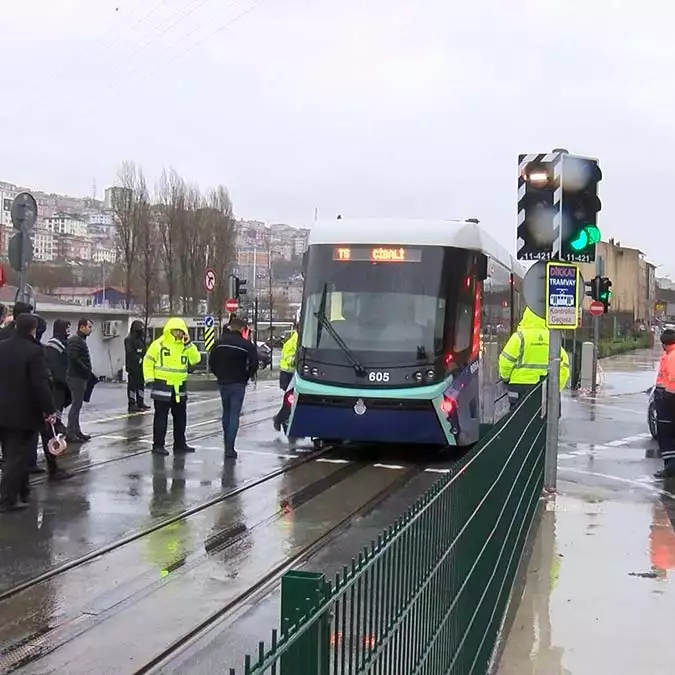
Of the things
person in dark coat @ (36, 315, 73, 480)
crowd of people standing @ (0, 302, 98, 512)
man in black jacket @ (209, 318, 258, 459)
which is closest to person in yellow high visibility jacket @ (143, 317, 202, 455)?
man in black jacket @ (209, 318, 258, 459)

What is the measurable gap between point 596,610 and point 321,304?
7.15 metres

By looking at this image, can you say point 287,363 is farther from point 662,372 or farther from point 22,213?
point 662,372

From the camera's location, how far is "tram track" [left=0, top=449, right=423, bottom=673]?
5.52 metres

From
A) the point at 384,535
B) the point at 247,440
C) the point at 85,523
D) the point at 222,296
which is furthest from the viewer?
the point at 222,296

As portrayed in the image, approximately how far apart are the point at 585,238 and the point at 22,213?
8.20 meters

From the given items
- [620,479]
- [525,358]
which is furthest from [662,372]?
[525,358]

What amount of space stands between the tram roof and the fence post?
1072cm

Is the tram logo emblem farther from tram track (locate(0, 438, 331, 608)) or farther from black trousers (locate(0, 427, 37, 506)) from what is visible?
black trousers (locate(0, 427, 37, 506))

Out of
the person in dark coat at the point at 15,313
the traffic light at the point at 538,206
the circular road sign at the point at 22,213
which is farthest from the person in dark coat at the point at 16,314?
the traffic light at the point at 538,206

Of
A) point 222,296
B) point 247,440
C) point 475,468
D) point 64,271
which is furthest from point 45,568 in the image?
point 64,271

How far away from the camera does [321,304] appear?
42.5 ft

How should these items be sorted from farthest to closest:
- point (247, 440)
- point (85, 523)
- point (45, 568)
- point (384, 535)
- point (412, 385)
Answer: point (247, 440)
point (412, 385)
point (85, 523)
point (45, 568)
point (384, 535)

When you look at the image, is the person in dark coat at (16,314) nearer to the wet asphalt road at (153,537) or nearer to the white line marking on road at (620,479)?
the wet asphalt road at (153,537)

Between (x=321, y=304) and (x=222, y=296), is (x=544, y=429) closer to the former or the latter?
(x=321, y=304)
